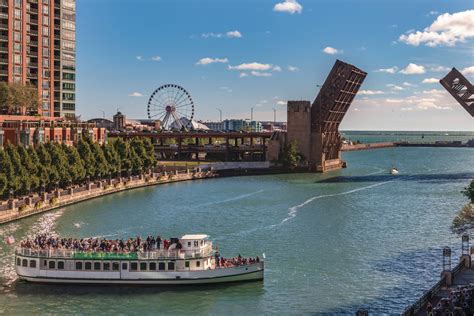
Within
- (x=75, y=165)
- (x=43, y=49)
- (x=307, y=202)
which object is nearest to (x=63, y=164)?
(x=75, y=165)

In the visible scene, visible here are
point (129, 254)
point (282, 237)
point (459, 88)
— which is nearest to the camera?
point (129, 254)

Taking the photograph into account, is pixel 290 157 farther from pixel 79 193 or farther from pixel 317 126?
pixel 79 193

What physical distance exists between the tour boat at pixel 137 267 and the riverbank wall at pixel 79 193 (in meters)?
22.0

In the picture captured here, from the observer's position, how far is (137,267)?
42250 mm

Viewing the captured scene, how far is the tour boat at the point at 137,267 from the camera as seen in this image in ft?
138

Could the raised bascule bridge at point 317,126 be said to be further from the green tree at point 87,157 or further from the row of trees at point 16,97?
the green tree at point 87,157

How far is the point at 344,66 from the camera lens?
381 feet

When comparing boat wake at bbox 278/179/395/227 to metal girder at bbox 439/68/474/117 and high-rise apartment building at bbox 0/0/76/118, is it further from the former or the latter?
high-rise apartment building at bbox 0/0/76/118

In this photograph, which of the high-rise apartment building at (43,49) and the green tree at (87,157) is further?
the high-rise apartment building at (43,49)

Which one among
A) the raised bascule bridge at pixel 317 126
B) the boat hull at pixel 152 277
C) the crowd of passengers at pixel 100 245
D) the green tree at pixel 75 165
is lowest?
the boat hull at pixel 152 277

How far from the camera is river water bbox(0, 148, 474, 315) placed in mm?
38812

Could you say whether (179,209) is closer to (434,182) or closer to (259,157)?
(434,182)

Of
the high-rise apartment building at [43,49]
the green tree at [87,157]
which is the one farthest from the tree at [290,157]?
the green tree at [87,157]

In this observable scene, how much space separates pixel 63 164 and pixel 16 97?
29.3 m
